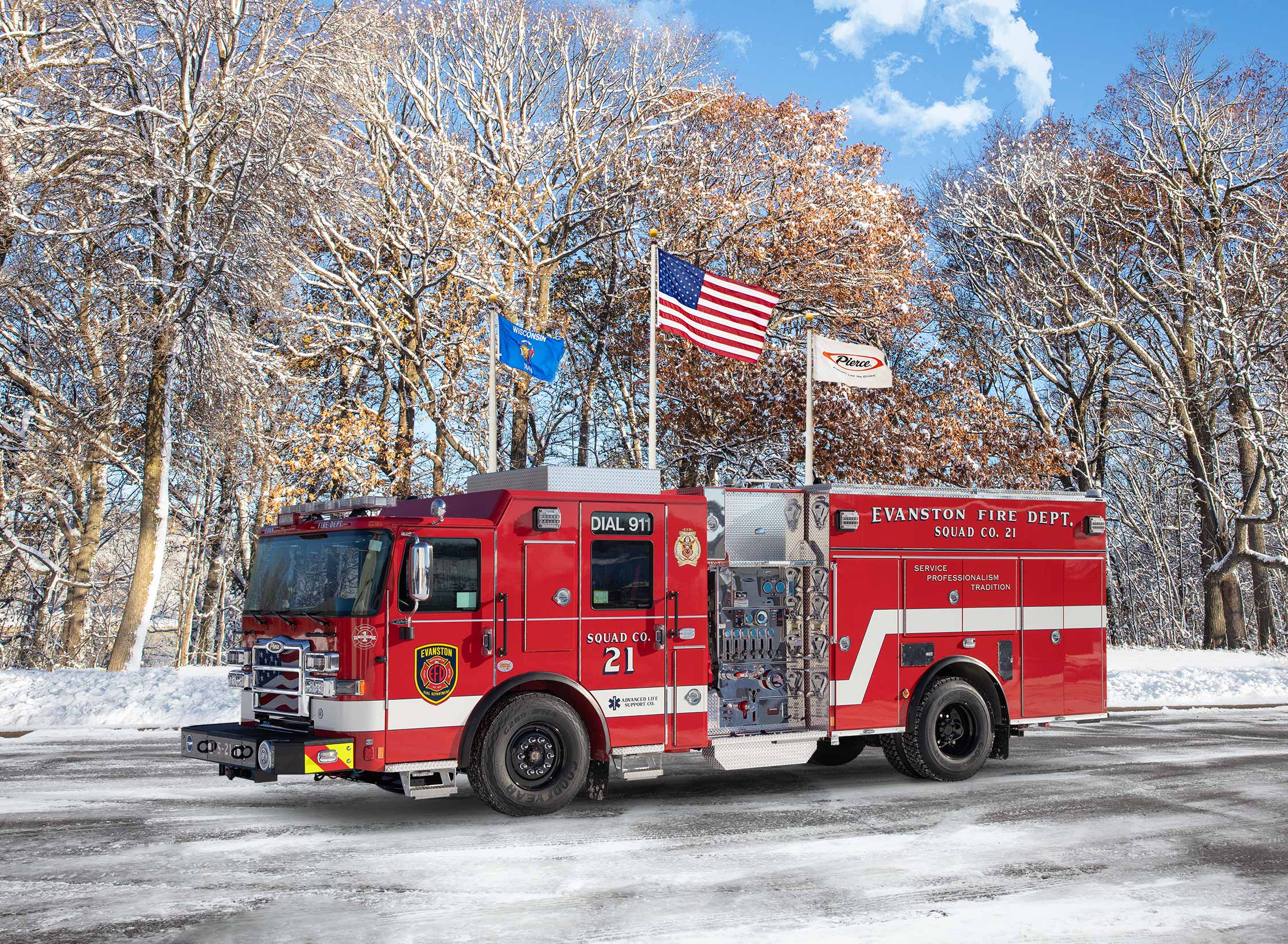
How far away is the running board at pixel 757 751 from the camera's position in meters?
10.9

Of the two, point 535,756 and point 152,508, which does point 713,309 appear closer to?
point 535,756

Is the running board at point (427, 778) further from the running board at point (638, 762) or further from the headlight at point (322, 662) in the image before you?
the running board at point (638, 762)

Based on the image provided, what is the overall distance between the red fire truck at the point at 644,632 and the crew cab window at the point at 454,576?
2cm

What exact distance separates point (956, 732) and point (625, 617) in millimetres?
4082

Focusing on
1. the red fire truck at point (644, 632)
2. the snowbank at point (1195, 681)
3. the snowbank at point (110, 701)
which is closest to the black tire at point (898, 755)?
the red fire truck at point (644, 632)

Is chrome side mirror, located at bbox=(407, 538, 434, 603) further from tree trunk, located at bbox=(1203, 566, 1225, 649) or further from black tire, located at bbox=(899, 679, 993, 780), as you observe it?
tree trunk, located at bbox=(1203, 566, 1225, 649)

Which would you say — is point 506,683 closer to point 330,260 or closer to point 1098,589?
point 1098,589

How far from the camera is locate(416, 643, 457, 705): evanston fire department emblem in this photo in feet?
30.7

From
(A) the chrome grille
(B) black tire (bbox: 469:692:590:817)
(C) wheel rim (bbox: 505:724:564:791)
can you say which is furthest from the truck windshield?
(C) wheel rim (bbox: 505:724:564:791)

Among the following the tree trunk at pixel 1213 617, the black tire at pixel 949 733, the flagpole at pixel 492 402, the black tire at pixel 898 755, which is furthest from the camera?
the tree trunk at pixel 1213 617

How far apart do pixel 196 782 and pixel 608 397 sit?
Result: 21.8 meters

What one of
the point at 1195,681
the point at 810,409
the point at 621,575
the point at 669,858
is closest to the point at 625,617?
the point at 621,575

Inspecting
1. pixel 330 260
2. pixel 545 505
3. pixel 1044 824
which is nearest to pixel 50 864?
pixel 545 505

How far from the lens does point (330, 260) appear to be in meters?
30.7
